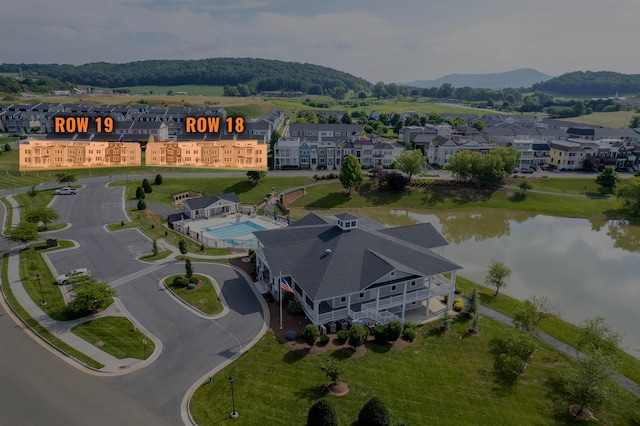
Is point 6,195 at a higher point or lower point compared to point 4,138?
lower

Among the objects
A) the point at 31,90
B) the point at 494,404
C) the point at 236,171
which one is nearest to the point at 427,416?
the point at 494,404

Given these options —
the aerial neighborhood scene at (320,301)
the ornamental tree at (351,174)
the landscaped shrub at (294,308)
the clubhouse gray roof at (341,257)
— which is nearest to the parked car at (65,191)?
the aerial neighborhood scene at (320,301)

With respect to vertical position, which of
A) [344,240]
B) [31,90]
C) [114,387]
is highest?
[31,90]

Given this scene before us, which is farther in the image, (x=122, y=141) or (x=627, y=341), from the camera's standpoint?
(x=122, y=141)

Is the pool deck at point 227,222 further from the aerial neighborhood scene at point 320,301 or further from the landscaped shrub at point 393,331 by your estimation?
the landscaped shrub at point 393,331

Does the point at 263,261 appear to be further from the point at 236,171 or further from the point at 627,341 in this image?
the point at 236,171

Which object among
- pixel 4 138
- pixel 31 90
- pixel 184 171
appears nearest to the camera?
pixel 184 171

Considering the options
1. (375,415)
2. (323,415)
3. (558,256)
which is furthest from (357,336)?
(558,256)
